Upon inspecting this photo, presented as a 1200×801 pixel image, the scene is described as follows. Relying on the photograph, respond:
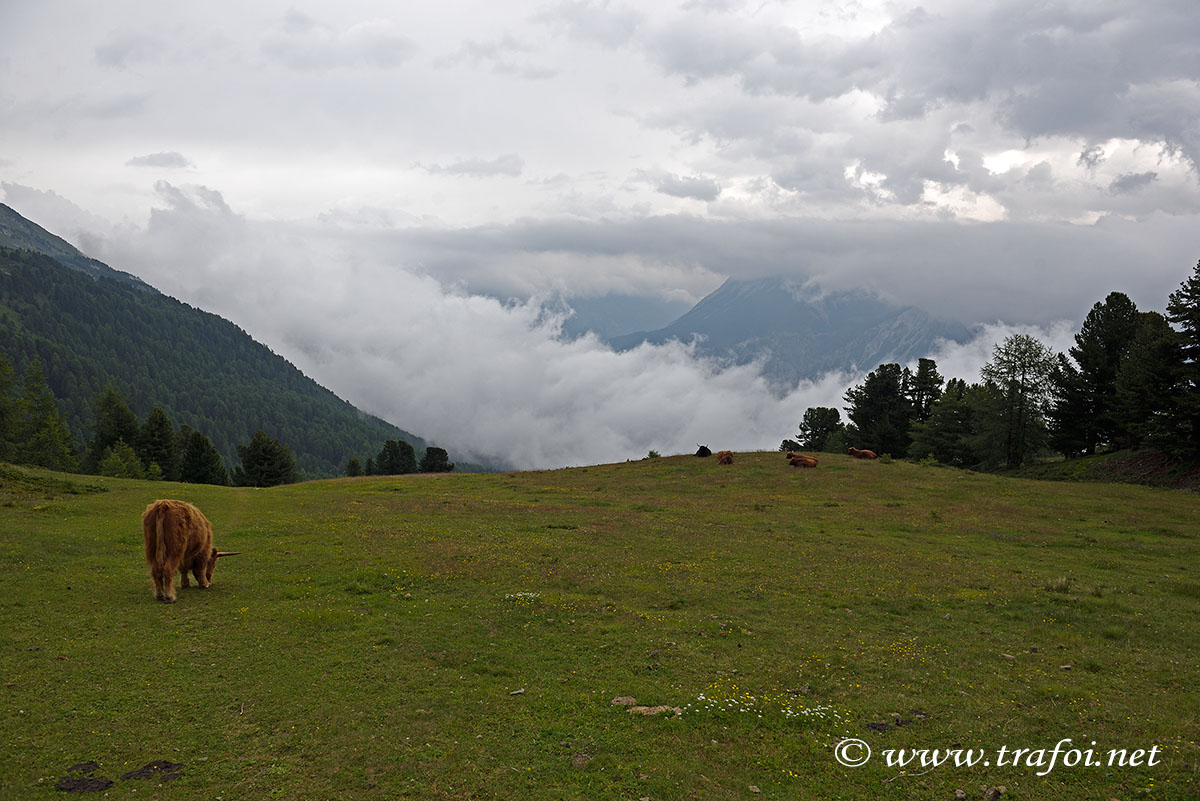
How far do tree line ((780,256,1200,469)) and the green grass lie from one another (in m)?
32.3

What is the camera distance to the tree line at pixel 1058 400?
53.0 m

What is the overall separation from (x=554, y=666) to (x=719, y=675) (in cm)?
344

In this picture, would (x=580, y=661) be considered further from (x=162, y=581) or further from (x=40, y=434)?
(x=40, y=434)

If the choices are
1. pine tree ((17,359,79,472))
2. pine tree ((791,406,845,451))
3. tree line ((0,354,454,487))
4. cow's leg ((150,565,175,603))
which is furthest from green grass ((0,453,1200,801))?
pine tree ((791,406,845,451))

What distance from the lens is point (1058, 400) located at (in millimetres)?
75875

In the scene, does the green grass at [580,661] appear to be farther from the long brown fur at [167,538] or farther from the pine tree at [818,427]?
the pine tree at [818,427]

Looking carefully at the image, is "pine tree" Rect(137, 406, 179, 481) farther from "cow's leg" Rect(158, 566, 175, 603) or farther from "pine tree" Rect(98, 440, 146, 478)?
"cow's leg" Rect(158, 566, 175, 603)

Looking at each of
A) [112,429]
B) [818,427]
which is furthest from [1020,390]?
[112,429]

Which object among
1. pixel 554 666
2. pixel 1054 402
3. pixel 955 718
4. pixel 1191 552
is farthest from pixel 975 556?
pixel 1054 402

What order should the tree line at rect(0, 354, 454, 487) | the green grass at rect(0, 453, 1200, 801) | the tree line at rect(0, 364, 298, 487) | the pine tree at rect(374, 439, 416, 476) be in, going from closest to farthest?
the green grass at rect(0, 453, 1200, 801)
the tree line at rect(0, 364, 298, 487)
the tree line at rect(0, 354, 454, 487)
the pine tree at rect(374, 439, 416, 476)

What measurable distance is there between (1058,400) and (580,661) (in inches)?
3241

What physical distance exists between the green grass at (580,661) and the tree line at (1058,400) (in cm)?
3234

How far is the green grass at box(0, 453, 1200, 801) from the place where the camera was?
379 inches

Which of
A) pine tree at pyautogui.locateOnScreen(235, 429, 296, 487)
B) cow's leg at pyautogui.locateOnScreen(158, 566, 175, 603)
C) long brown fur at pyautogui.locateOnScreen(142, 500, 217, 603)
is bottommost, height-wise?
pine tree at pyautogui.locateOnScreen(235, 429, 296, 487)
